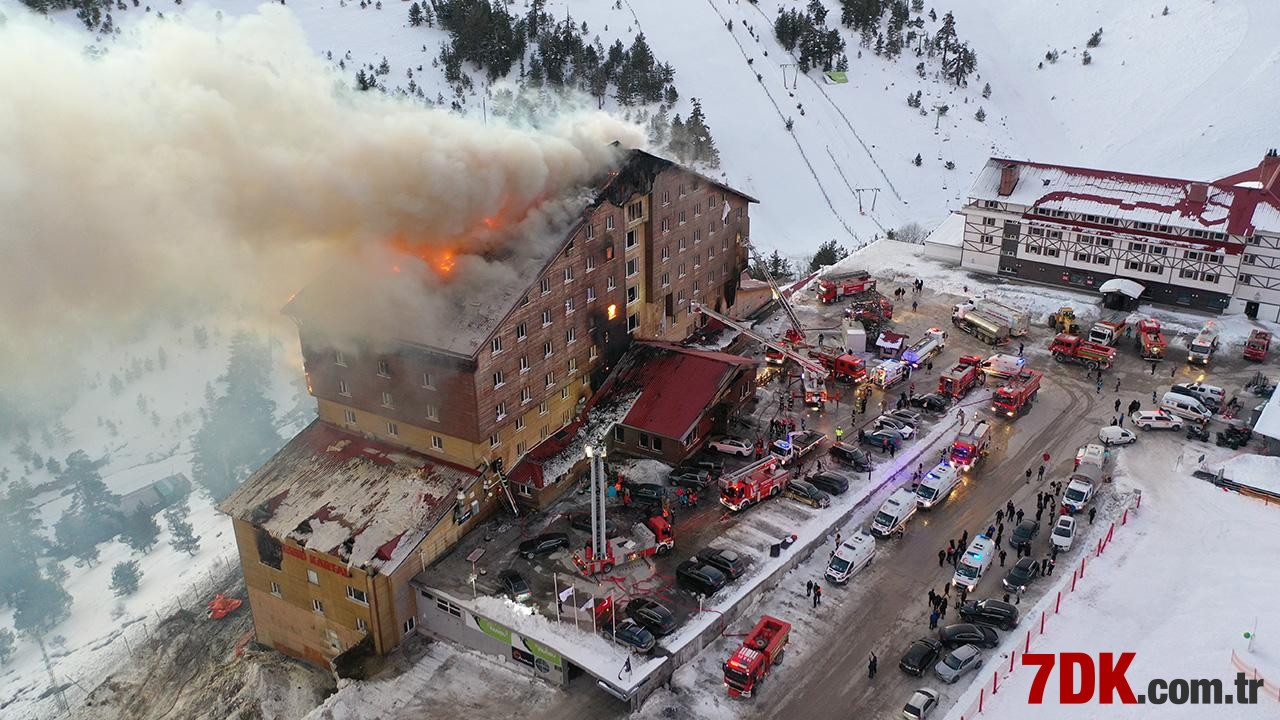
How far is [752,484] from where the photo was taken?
4731cm

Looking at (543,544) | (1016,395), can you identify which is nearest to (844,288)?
(1016,395)

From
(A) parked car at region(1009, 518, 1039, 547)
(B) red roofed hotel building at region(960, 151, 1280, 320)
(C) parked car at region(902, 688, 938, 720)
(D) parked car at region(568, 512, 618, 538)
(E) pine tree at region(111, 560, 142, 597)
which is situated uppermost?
(B) red roofed hotel building at region(960, 151, 1280, 320)

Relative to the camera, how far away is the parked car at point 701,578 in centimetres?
4138

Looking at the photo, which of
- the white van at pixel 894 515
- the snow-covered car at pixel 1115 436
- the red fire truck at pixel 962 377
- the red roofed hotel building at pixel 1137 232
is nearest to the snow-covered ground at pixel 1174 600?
the snow-covered car at pixel 1115 436

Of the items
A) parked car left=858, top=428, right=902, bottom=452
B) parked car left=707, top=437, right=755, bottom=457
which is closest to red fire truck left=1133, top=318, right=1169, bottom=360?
parked car left=858, top=428, right=902, bottom=452

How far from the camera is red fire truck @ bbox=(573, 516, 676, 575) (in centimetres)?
4259

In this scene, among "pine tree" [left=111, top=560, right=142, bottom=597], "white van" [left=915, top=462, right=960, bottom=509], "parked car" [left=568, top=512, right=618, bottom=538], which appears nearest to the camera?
"parked car" [left=568, top=512, right=618, bottom=538]

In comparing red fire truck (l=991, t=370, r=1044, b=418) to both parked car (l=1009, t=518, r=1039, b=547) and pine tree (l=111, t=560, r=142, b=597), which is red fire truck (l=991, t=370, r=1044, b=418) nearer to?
parked car (l=1009, t=518, r=1039, b=547)

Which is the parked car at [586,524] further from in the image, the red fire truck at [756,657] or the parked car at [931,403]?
the parked car at [931,403]

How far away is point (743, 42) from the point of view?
13500 cm

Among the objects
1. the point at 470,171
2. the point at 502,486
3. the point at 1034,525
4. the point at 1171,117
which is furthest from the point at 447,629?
the point at 1171,117

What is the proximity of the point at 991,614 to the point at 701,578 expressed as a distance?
1173 centimetres

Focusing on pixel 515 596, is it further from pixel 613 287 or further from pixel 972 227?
pixel 972 227

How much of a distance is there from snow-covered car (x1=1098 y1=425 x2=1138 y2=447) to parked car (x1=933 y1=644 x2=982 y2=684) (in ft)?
67.8
